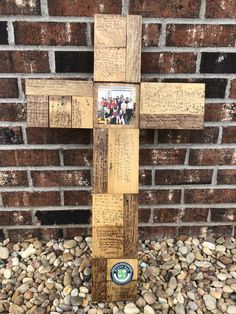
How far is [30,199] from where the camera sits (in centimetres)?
150

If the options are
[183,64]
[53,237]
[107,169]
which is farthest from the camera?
[53,237]

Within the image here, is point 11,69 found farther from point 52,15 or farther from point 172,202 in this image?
point 172,202

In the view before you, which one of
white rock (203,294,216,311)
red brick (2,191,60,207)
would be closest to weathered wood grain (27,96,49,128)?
red brick (2,191,60,207)

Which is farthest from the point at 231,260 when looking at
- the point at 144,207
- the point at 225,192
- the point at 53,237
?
the point at 53,237

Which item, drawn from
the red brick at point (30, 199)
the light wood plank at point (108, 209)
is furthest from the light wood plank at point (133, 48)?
the red brick at point (30, 199)

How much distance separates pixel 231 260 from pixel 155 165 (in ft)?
1.56

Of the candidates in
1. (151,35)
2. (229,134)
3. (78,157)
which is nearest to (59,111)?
(78,157)

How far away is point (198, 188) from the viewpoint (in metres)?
1.50

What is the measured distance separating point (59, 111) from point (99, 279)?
569 millimetres

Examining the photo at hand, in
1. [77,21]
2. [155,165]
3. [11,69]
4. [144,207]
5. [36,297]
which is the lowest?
[36,297]

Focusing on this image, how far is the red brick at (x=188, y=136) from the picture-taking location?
4.59ft

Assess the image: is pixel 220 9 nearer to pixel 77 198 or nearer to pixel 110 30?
pixel 110 30

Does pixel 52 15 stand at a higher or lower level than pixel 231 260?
higher

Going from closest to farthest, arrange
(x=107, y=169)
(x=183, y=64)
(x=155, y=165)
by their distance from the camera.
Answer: (x=107, y=169) → (x=183, y=64) → (x=155, y=165)
